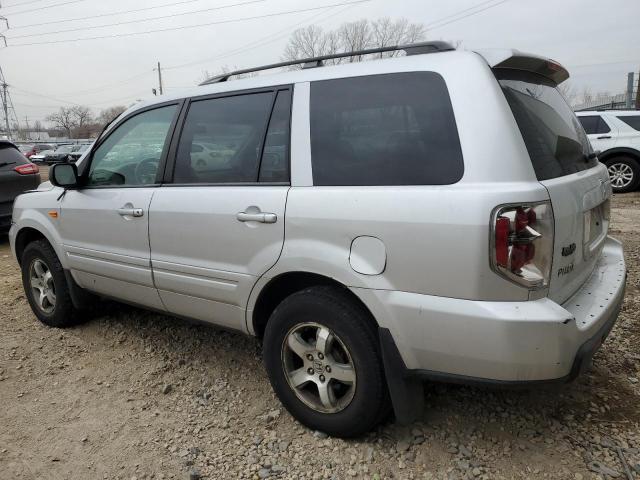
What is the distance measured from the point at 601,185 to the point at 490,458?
148cm

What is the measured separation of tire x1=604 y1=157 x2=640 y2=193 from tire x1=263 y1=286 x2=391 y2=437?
9879 millimetres

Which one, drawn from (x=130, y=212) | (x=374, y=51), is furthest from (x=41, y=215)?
(x=374, y=51)

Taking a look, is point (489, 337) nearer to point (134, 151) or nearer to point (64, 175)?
point (134, 151)

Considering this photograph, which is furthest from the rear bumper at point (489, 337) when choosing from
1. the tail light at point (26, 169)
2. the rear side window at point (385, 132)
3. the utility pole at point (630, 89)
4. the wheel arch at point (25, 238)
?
the utility pole at point (630, 89)

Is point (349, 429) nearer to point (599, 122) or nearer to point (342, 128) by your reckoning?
point (342, 128)

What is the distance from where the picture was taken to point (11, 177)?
7.41 meters

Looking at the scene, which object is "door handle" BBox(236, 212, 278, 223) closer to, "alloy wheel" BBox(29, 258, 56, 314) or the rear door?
the rear door

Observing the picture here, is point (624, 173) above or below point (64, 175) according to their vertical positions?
below

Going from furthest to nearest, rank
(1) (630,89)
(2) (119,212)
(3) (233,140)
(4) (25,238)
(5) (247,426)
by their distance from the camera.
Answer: (1) (630,89) < (4) (25,238) < (2) (119,212) < (3) (233,140) < (5) (247,426)

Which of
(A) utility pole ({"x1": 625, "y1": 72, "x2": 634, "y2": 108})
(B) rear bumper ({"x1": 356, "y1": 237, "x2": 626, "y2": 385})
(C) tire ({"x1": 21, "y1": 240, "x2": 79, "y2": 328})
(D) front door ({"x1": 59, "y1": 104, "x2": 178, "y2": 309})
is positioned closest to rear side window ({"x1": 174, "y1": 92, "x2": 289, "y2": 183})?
(D) front door ({"x1": 59, "y1": 104, "x2": 178, "y2": 309})

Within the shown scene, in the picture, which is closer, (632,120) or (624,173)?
(632,120)

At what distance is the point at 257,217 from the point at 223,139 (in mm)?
645

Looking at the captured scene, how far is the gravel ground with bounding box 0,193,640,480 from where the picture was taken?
2.31 m

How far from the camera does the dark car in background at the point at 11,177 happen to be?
7312 millimetres
